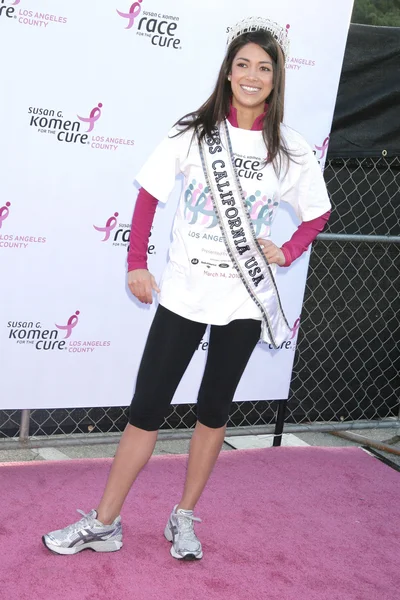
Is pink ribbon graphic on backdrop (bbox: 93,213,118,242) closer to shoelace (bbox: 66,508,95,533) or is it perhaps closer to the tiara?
the tiara

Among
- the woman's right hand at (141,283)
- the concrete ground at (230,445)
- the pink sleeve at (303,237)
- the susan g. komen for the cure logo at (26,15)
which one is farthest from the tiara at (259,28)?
the concrete ground at (230,445)

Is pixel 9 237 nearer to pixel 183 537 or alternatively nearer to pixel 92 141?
pixel 92 141

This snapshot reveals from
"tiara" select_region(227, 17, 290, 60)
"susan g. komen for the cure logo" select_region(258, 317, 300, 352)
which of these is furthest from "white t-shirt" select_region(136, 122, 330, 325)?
"susan g. komen for the cure logo" select_region(258, 317, 300, 352)

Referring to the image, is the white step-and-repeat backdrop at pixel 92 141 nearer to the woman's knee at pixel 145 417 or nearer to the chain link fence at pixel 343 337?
the chain link fence at pixel 343 337

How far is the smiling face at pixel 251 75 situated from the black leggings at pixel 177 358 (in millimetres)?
749

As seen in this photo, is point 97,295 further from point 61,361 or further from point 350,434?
point 350,434

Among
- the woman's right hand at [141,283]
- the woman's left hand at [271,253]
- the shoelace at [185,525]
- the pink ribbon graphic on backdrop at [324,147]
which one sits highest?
the pink ribbon graphic on backdrop at [324,147]

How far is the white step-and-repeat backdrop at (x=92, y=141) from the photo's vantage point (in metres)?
3.51

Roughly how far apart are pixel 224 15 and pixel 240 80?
3.66 feet

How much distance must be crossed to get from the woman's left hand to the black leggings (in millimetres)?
224

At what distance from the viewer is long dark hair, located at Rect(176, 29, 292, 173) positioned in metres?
2.78

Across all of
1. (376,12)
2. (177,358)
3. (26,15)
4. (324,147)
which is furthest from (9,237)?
(376,12)

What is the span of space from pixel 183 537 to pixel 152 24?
2.14 metres

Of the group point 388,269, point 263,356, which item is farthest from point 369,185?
point 263,356
